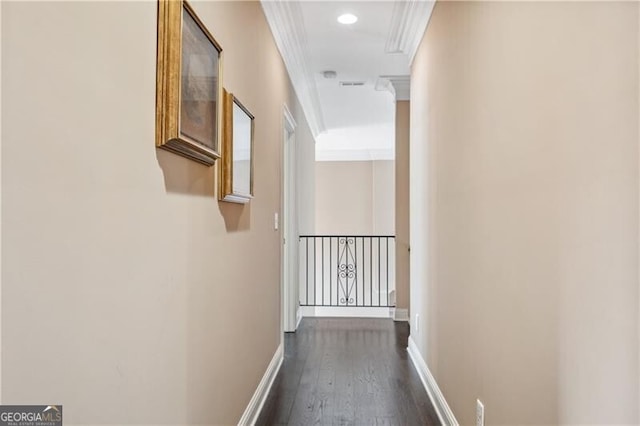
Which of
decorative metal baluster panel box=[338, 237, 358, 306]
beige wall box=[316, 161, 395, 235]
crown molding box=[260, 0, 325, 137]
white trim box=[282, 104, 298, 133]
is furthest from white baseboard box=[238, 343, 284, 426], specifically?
beige wall box=[316, 161, 395, 235]

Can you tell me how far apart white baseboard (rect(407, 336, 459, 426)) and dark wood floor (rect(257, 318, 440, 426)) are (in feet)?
0.14

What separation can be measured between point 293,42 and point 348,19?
50cm

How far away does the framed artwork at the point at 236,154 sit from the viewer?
5.95 feet

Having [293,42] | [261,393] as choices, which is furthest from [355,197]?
[261,393]

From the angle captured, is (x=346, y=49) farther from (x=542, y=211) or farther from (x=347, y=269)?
(x=347, y=269)

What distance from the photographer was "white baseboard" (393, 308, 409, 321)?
4934 millimetres

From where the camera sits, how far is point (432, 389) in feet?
8.91

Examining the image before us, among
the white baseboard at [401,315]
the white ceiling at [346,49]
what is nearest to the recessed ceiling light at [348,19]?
the white ceiling at [346,49]

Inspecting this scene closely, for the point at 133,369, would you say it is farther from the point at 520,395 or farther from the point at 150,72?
the point at 520,395

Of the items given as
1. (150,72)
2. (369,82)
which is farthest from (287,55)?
(150,72)

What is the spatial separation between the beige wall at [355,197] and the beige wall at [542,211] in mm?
7551

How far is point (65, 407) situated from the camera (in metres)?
0.84

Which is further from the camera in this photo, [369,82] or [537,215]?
[369,82]

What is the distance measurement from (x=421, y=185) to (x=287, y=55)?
1557 millimetres
